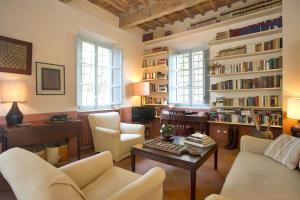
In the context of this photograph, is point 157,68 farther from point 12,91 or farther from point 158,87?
point 12,91

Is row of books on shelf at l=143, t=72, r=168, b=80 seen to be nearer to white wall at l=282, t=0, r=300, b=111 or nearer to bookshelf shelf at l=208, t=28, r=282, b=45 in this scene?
bookshelf shelf at l=208, t=28, r=282, b=45

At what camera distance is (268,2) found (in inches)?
129

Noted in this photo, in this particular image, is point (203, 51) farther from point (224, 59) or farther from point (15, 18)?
point (15, 18)

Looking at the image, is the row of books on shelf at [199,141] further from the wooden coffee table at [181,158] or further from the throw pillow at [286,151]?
the throw pillow at [286,151]

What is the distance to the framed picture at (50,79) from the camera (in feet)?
9.54

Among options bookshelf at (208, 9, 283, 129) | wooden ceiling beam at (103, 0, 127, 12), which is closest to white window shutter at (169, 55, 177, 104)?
bookshelf at (208, 9, 283, 129)

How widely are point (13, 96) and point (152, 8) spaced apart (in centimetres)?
312

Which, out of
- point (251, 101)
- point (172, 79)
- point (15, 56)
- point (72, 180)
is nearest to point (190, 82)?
point (172, 79)

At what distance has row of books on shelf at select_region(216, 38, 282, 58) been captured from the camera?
3.23 meters

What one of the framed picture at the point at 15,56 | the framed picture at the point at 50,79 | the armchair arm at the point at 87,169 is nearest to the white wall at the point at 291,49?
the armchair arm at the point at 87,169

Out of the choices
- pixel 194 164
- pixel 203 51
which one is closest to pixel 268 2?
pixel 203 51

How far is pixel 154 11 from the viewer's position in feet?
12.4

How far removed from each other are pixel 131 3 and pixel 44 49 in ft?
7.06

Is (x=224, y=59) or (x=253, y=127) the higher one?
(x=224, y=59)
